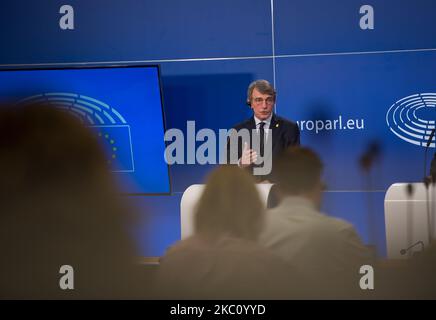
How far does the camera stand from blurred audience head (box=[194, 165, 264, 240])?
118 cm

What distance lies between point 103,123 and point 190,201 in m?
0.29

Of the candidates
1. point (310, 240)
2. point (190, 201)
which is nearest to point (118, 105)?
point (190, 201)

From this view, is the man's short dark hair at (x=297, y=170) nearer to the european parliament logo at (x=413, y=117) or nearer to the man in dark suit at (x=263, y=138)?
the man in dark suit at (x=263, y=138)

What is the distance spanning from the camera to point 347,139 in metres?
1.36

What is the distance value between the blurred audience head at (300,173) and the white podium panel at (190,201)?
0.04m

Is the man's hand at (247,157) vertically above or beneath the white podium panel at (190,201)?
above

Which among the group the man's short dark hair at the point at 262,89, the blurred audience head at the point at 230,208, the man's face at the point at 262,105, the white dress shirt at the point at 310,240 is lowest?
the white dress shirt at the point at 310,240

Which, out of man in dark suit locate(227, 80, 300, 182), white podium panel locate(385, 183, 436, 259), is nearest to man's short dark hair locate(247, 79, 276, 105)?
man in dark suit locate(227, 80, 300, 182)

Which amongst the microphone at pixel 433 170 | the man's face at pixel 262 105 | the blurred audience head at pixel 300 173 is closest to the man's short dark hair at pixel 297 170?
the blurred audience head at pixel 300 173

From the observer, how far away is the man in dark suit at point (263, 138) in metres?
1.32

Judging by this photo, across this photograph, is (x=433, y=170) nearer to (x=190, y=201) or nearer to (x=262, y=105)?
(x=262, y=105)

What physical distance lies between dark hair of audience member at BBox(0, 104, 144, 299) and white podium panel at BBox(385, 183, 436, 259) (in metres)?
0.59

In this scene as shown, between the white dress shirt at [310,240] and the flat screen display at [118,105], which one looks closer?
the white dress shirt at [310,240]

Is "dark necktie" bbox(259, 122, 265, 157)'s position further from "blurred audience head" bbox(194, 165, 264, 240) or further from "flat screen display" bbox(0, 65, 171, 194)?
"flat screen display" bbox(0, 65, 171, 194)
